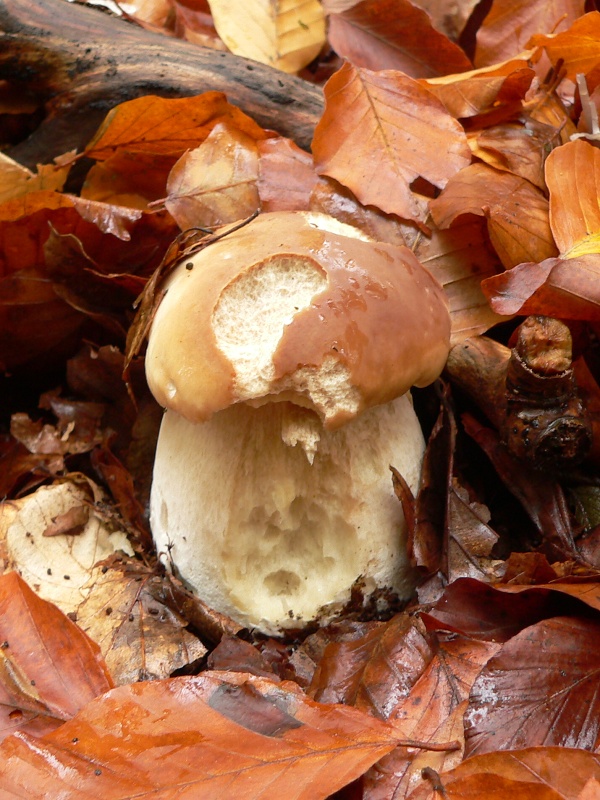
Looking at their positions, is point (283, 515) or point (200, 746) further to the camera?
point (283, 515)

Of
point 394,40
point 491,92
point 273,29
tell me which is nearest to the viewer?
point 491,92

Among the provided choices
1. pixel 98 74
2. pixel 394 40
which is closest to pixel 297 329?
pixel 98 74

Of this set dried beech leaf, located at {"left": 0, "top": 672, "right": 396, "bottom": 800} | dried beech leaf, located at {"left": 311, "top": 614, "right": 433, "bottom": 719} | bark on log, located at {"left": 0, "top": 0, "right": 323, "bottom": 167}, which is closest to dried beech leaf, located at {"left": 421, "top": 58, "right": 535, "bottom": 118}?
bark on log, located at {"left": 0, "top": 0, "right": 323, "bottom": 167}

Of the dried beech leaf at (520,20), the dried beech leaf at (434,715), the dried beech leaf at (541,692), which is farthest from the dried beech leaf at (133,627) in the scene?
the dried beech leaf at (520,20)

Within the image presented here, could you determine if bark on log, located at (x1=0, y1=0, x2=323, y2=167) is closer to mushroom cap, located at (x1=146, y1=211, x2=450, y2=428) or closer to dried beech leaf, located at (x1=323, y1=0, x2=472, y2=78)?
dried beech leaf, located at (x1=323, y1=0, x2=472, y2=78)

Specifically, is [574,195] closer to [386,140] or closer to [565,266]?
[565,266]
